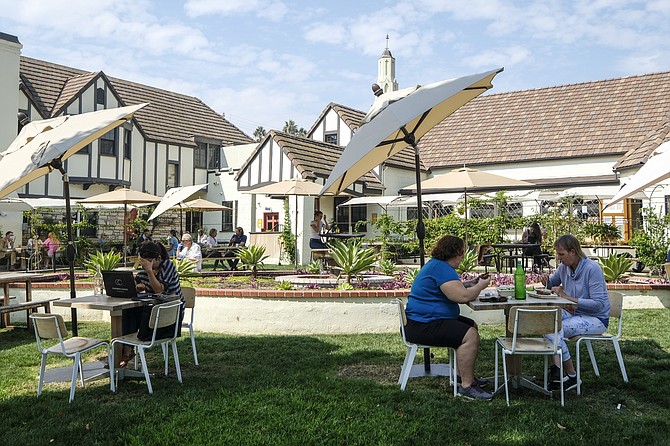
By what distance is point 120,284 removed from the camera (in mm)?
6176

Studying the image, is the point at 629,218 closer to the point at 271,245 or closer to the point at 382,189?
the point at 382,189

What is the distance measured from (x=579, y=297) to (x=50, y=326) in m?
4.86

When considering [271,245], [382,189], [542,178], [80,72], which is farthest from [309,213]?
[80,72]

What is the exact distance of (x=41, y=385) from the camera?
18.0ft

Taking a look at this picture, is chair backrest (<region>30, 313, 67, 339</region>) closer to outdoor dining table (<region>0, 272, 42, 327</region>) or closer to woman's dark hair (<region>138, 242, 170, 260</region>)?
woman's dark hair (<region>138, 242, 170, 260</region>)

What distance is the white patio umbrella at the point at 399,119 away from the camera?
5.43 metres

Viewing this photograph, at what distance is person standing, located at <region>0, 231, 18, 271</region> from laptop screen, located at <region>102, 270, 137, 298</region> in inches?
533

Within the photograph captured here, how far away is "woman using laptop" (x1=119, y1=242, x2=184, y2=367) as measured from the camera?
20.1ft

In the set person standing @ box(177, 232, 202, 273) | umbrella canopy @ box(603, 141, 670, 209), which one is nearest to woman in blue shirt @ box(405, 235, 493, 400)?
umbrella canopy @ box(603, 141, 670, 209)

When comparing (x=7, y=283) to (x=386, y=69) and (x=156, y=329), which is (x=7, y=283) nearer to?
(x=156, y=329)

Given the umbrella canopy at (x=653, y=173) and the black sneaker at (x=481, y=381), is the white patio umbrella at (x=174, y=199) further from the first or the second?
the umbrella canopy at (x=653, y=173)

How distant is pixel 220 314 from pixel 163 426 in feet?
14.3

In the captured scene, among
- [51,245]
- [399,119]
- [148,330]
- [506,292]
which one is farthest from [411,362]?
[51,245]

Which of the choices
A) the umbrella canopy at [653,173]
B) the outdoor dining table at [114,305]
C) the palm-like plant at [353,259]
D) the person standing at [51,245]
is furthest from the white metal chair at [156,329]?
the person standing at [51,245]
